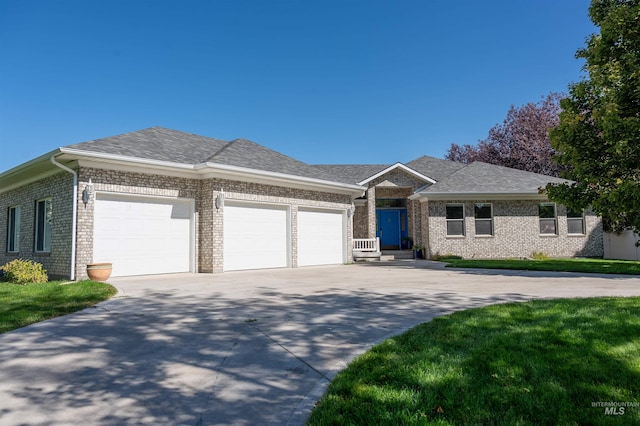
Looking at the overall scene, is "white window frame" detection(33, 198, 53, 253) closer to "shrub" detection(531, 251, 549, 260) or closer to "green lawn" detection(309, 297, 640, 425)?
"green lawn" detection(309, 297, 640, 425)

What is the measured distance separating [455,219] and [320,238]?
26.2 feet

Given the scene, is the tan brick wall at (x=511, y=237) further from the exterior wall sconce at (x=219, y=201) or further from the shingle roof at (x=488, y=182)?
the exterior wall sconce at (x=219, y=201)

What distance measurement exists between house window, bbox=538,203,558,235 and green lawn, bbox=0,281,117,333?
65.9 feet

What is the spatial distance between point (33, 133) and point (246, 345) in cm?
2268

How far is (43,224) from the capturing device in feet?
41.4

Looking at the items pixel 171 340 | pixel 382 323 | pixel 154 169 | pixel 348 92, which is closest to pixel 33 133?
pixel 154 169

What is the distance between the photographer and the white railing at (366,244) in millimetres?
19062

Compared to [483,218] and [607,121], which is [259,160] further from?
[483,218]

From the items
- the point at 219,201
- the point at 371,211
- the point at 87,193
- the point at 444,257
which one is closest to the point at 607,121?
the point at 444,257

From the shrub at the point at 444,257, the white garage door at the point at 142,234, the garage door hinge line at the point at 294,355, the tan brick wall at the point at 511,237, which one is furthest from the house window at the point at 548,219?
the garage door hinge line at the point at 294,355

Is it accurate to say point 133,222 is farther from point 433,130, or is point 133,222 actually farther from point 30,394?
point 433,130

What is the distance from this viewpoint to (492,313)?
543cm

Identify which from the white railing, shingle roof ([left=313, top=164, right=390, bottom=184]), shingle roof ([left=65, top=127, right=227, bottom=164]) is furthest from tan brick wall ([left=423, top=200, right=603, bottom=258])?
shingle roof ([left=65, top=127, right=227, bottom=164])

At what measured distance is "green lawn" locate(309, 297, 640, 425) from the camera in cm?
250
